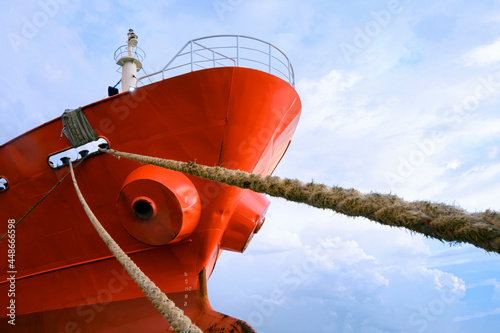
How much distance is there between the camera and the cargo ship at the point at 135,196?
507cm

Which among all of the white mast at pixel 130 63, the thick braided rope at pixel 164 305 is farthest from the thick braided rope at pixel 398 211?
the white mast at pixel 130 63

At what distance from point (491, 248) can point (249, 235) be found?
20.5 feet

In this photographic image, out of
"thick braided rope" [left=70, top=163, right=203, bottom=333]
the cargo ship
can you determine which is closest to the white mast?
the cargo ship

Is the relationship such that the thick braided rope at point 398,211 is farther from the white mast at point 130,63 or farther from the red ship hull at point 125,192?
the white mast at point 130,63

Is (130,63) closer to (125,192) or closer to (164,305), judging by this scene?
(125,192)

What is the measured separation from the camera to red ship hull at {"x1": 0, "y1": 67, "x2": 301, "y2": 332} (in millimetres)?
5141

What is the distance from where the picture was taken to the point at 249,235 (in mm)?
7312

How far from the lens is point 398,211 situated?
1.49m

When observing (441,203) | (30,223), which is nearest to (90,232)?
(30,223)

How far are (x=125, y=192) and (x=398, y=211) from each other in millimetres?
4376

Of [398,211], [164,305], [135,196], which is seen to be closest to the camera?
[398,211]

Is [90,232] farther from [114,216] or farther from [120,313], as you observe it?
[120,313]

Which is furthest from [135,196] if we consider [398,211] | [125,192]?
[398,211]

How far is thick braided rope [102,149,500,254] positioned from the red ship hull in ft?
10.2
